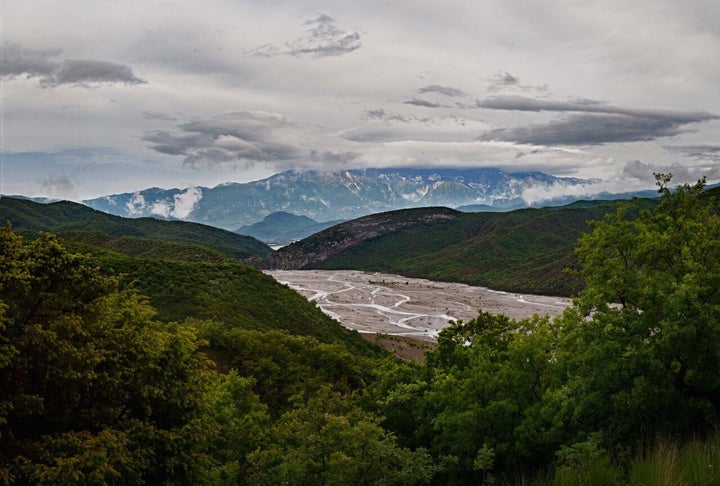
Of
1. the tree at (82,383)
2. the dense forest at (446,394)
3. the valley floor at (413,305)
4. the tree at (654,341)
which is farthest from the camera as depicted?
the valley floor at (413,305)

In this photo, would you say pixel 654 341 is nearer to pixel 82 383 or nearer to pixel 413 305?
pixel 82 383

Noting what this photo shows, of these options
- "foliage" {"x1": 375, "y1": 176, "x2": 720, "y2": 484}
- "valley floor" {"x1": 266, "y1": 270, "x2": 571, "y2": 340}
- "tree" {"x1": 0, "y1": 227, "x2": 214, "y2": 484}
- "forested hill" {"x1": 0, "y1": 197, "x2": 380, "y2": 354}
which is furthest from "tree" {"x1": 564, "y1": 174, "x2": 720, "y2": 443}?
"valley floor" {"x1": 266, "y1": 270, "x2": 571, "y2": 340}

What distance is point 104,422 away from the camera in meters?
16.9

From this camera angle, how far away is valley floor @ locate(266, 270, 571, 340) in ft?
381

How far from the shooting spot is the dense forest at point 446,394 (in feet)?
48.0

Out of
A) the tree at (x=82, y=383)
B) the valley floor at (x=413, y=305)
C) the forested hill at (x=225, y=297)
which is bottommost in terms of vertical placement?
the valley floor at (x=413, y=305)

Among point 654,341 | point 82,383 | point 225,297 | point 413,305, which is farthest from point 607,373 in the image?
point 413,305

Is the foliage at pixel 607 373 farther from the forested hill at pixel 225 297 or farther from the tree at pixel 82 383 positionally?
the forested hill at pixel 225 297

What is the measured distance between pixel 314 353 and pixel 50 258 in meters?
36.9

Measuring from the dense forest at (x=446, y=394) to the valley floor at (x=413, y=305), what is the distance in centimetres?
7678

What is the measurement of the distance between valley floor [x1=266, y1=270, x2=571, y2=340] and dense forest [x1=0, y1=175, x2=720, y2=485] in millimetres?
76776

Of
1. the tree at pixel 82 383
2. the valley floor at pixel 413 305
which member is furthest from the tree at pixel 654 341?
the valley floor at pixel 413 305

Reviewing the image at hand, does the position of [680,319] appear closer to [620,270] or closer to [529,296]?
[620,270]

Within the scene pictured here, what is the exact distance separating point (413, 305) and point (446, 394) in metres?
125
